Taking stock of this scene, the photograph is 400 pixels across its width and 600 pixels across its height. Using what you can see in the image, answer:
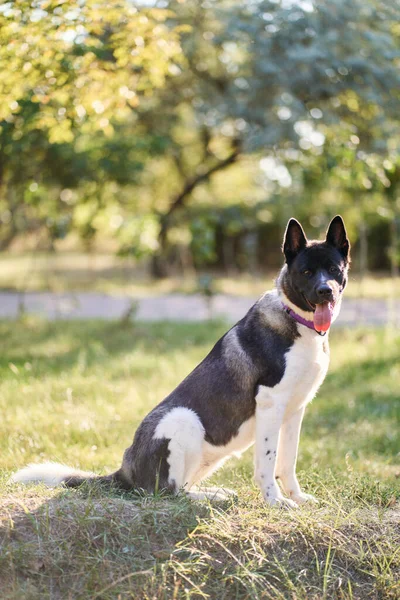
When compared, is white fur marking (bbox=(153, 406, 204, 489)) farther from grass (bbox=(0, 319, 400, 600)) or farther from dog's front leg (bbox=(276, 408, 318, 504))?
dog's front leg (bbox=(276, 408, 318, 504))

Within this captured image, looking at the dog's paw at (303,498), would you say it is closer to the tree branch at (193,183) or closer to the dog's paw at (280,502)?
the dog's paw at (280,502)

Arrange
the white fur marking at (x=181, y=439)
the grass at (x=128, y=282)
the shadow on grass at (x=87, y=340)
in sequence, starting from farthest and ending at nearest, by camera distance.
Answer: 1. the grass at (x=128, y=282)
2. the shadow on grass at (x=87, y=340)
3. the white fur marking at (x=181, y=439)

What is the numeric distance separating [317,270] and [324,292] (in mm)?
184

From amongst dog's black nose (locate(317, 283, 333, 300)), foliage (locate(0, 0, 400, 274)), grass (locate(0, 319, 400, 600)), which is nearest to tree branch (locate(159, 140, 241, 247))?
foliage (locate(0, 0, 400, 274))

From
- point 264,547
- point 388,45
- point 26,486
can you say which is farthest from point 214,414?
point 388,45

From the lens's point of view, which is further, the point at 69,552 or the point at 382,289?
the point at 382,289

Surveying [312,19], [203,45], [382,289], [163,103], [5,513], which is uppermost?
[312,19]

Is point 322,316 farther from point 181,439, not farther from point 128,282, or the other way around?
point 128,282

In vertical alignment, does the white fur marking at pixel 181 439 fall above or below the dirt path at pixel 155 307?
above

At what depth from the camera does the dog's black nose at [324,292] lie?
414 cm

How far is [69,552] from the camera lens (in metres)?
3.61

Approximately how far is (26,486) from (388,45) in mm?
8016

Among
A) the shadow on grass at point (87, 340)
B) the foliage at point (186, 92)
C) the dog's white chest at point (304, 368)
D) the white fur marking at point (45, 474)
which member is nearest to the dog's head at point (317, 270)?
the dog's white chest at point (304, 368)

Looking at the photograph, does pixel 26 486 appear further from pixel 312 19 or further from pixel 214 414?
pixel 312 19
